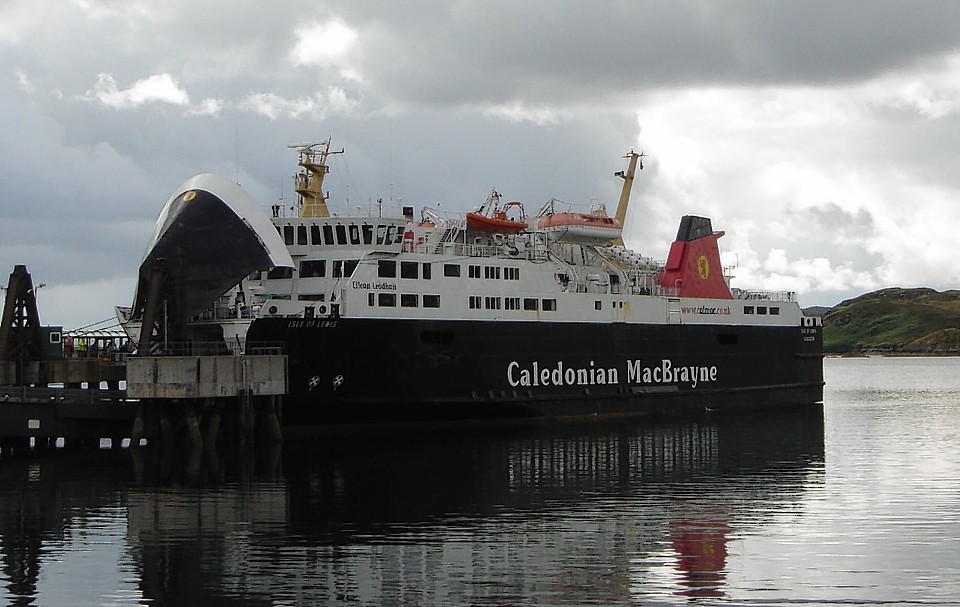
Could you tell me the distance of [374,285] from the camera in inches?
1561

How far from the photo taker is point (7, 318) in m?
A: 37.7

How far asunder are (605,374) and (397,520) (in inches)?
927

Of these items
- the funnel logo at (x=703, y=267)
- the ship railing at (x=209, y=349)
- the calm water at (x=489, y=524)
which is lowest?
the calm water at (x=489, y=524)

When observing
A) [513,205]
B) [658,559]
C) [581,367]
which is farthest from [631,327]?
[658,559]

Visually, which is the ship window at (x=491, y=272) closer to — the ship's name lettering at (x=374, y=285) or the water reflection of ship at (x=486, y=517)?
the ship's name lettering at (x=374, y=285)

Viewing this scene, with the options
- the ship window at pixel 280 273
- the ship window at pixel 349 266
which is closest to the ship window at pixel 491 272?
the ship window at pixel 349 266

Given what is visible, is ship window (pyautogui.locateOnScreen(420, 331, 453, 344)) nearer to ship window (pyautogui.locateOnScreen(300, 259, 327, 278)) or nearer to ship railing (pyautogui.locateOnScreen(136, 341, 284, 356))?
ship window (pyautogui.locateOnScreen(300, 259, 327, 278))

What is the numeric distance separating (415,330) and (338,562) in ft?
66.2

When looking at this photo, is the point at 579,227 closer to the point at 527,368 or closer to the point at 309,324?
the point at 527,368

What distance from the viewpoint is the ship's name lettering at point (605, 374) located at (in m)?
43.6

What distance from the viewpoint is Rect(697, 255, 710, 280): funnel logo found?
53312 mm

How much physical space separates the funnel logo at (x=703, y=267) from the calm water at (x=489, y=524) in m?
14.8

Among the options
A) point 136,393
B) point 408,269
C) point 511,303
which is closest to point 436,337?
point 408,269

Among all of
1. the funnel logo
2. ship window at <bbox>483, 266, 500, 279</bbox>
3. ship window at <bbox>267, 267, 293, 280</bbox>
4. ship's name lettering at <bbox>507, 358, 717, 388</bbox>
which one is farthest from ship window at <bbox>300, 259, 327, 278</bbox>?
the funnel logo
